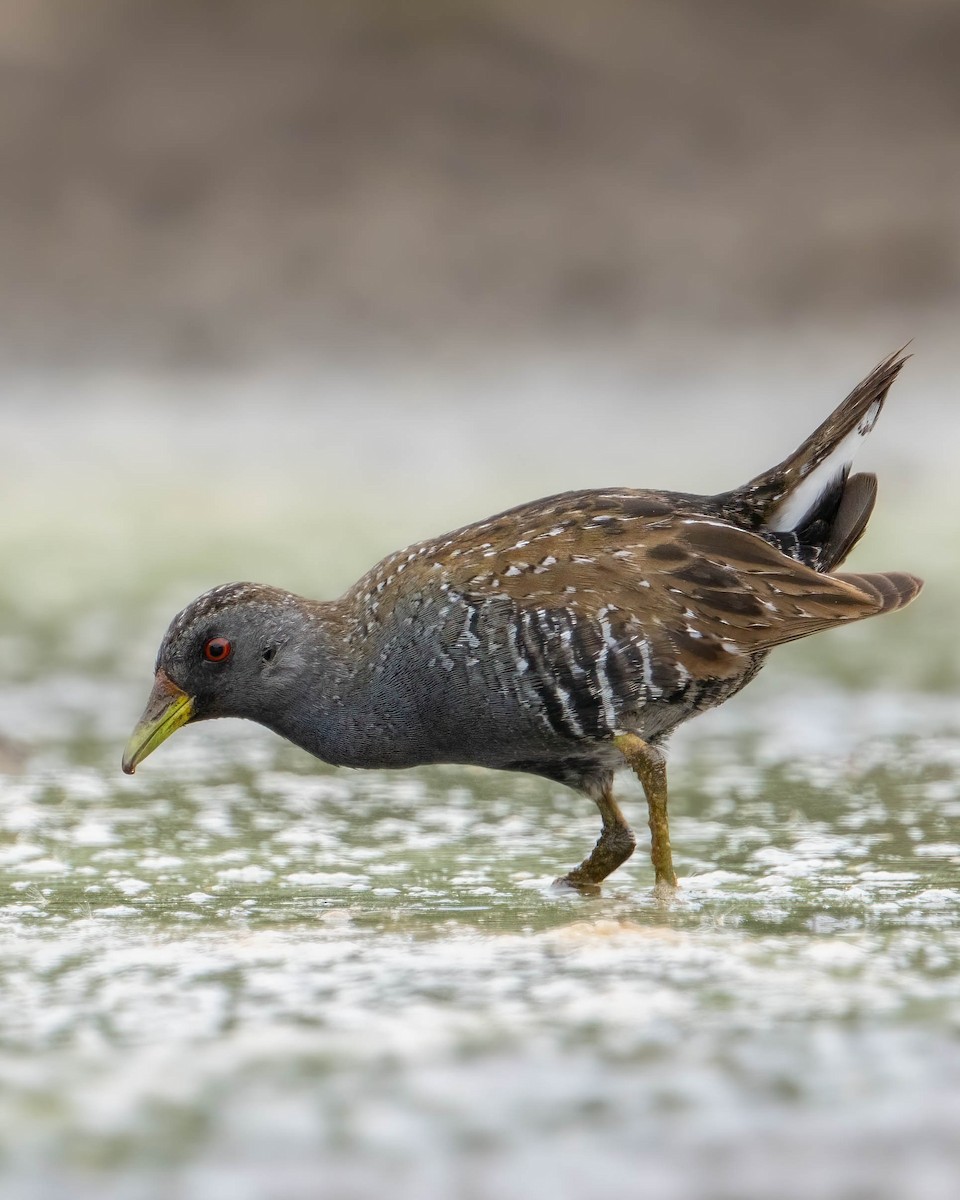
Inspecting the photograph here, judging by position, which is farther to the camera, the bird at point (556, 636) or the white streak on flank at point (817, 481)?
the white streak on flank at point (817, 481)

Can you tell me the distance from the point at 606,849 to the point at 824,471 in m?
1.23

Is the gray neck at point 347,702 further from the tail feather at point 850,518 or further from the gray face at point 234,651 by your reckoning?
the tail feather at point 850,518

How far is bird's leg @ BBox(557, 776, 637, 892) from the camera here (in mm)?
5387

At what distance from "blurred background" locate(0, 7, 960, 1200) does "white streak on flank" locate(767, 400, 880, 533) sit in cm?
89

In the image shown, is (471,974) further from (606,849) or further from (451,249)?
(451,249)

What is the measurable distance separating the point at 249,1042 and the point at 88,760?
11.4ft

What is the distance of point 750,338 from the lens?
49.3 ft

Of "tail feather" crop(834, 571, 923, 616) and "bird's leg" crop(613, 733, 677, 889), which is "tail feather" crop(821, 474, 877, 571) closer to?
"tail feather" crop(834, 571, 923, 616)

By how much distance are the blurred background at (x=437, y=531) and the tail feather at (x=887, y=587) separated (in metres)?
0.67

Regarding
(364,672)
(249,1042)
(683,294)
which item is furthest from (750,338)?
(249,1042)

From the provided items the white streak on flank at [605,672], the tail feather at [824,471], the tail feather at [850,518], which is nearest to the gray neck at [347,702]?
the white streak on flank at [605,672]

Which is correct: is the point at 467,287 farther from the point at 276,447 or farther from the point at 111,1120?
the point at 111,1120

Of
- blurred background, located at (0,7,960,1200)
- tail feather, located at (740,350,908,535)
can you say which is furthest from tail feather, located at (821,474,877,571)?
blurred background, located at (0,7,960,1200)

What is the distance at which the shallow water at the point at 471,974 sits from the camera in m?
3.33
